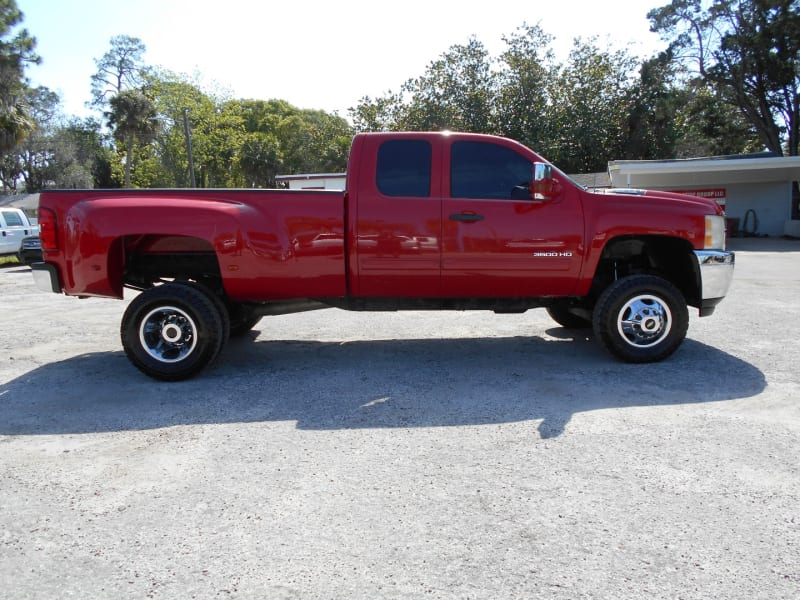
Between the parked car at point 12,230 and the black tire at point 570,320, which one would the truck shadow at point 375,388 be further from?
the parked car at point 12,230

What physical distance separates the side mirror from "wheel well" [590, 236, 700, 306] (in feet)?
2.78

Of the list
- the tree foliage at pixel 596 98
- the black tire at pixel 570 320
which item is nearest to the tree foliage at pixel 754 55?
the tree foliage at pixel 596 98

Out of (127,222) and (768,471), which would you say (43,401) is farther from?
(768,471)

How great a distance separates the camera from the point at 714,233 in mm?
5441

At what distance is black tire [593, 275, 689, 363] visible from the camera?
5371 millimetres

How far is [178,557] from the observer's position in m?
2.55

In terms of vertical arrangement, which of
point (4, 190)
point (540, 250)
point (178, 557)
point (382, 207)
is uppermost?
point (4, 190)

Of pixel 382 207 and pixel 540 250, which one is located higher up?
pixel 382 207

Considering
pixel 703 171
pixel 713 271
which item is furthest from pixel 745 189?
pixel 713 271

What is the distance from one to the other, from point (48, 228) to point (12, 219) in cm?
1514

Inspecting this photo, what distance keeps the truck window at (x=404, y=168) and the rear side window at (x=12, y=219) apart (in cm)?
1645

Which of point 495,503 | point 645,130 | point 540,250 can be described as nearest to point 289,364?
point 540,250

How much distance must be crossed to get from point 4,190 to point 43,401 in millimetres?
65040

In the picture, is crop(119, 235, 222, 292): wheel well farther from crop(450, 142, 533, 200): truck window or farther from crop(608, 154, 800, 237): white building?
crop(608, 154, 800, 237): white building
